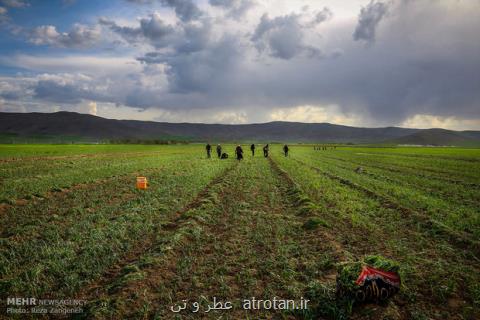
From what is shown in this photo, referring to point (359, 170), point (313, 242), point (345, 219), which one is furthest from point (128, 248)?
point (359, 170)

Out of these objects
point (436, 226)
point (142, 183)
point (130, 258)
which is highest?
point (142, 183)

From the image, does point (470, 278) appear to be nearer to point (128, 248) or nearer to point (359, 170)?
point (128, 248)

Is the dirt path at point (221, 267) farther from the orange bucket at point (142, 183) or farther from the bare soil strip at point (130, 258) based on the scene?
the orange bucket at point (142, 183)

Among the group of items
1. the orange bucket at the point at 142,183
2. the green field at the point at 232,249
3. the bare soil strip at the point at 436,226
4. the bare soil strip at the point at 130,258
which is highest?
the orange bucket at the point at 142,183

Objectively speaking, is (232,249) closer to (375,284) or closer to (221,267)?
(221,267)

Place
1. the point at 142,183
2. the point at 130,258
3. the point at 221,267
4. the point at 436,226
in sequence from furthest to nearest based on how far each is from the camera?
1. the point at 142,183
2. the point at 436,226
3. the point at 130,258
4. the point at 221,267

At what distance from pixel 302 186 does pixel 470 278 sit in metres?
14.5

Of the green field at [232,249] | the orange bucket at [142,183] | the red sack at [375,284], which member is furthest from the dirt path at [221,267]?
the orange bucket at [142,183]

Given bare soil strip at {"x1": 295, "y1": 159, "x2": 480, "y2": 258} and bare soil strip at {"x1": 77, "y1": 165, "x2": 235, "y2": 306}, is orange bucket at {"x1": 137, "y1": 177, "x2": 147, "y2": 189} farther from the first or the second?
bare soil strip at {"x1": 295, "y1": 159, "x2": 480, "y2": 258}

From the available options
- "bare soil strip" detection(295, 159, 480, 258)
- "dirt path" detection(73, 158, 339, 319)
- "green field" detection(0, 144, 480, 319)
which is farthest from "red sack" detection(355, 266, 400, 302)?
"bare soil strip" detection(295, 159, 480, 258)

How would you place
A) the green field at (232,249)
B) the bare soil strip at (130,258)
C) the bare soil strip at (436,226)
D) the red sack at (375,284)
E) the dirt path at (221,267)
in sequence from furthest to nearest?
1. the bare soil strip at (436,226)
2. the bare soil strip at (130,258)
3. the green field at (232,249)
4. the dirt path at (221,267)
5. the red sack at (375,284)

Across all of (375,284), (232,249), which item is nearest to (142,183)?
(232,249)

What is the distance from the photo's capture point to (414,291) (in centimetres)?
716

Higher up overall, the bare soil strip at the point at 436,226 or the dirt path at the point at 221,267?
the bare soil strip at the point at 436,226
